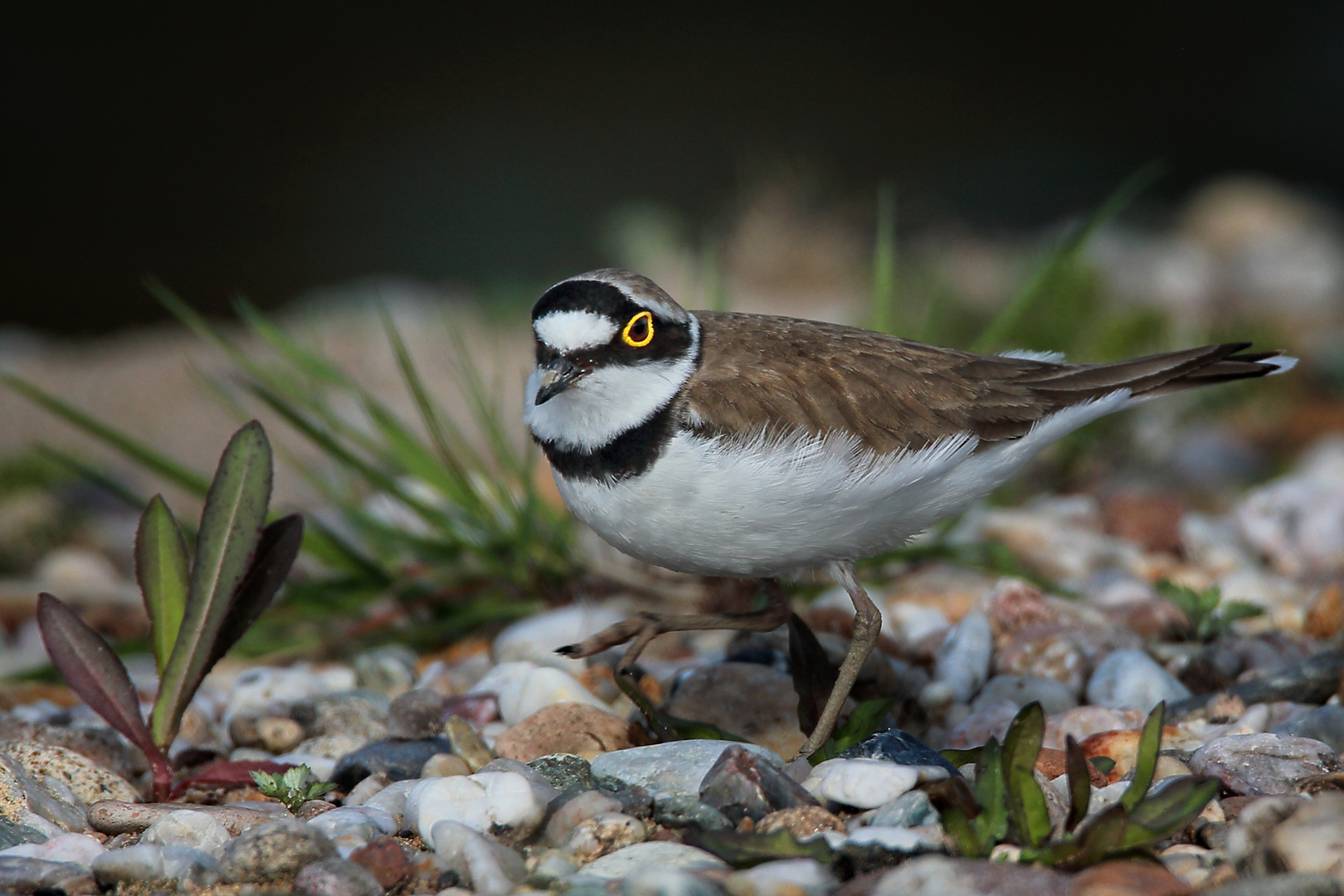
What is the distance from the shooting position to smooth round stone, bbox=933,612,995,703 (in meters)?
3.26

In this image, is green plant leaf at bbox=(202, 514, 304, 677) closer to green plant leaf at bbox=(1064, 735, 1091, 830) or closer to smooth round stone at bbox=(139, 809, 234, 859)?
smooth round stone at bbox=(139, 809, 234, 859)

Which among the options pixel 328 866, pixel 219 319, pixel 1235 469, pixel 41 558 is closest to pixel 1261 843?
pixel 328 866

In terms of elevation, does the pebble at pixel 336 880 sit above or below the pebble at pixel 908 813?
above

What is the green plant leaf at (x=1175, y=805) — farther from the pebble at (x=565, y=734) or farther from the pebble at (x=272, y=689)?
the pebble at (x=272, y=689)

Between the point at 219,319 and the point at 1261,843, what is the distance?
10.9 meters

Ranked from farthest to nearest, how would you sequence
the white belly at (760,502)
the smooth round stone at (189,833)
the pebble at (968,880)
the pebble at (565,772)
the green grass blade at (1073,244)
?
the green grass blade at (1073,244), the white belly at (760,502), the pebble at (565,772), the smooth round stone at (189,833), the pebble at (968,880)

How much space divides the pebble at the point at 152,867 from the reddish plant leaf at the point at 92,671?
0.55 meters

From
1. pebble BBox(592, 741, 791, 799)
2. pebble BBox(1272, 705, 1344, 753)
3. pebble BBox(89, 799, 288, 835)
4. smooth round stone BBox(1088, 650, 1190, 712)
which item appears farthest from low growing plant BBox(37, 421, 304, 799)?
pebble BBox(1272, 705, 1344, 753)

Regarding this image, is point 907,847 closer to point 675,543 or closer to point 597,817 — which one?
point 597,817

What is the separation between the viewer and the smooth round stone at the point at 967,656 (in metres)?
3.26

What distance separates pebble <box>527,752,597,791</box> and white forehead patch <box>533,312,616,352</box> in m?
0.92

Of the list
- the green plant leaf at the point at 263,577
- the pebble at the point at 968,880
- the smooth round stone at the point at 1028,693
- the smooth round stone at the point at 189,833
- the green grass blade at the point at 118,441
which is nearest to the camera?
the pebble at the point at 968,880

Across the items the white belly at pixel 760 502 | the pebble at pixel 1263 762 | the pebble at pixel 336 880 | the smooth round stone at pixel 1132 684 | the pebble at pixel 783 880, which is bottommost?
the smooth round stone at pixel 1132 684

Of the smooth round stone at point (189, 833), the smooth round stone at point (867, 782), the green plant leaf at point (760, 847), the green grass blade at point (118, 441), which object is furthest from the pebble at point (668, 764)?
the green grass blade at point (118, 441)
